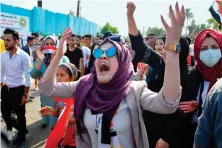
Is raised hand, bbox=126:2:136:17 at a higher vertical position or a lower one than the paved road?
higher

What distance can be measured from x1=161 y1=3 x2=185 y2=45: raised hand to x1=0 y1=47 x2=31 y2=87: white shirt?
9.90 feet

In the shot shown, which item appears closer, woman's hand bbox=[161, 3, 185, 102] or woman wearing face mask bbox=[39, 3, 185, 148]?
woman's hand bbox=[161, 3, 185, 102]

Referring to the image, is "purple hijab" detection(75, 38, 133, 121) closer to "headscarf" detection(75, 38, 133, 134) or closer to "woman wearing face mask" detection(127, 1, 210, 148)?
"headscarf" detection(75, 38, 133, 134)

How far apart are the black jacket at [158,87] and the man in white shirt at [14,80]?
227cm

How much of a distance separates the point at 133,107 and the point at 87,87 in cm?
39

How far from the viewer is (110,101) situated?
1.75 m

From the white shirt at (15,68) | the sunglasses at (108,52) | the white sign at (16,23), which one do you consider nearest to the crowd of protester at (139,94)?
the sunglasses at (108,52)

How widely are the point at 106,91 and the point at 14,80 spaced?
8.74 feet

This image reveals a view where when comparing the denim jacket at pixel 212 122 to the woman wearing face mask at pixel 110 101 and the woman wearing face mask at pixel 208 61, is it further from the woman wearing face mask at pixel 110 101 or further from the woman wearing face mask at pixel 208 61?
the woman wearing face mask at pixel 208 61

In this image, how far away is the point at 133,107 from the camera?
5.59 feet

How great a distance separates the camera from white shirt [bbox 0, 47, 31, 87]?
3.96m

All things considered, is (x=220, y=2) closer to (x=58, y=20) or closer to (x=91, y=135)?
(x=91, y=135)

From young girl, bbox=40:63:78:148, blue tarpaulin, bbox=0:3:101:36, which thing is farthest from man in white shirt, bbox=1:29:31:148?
blue tarpaulin, bbox=0:3:101:36

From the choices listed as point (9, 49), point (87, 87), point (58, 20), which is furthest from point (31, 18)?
point (87, 87)
